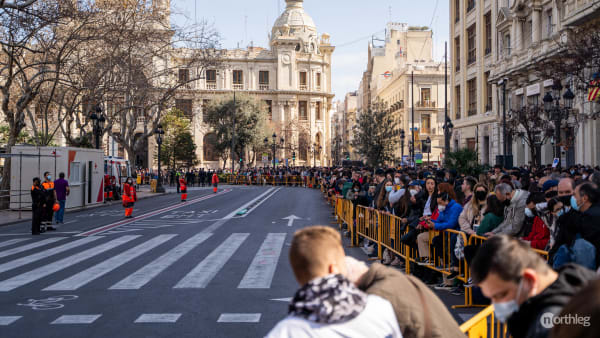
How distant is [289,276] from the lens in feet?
34.1

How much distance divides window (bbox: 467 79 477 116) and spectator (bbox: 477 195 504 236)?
36297 millimetres

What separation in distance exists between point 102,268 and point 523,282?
999 centimetres

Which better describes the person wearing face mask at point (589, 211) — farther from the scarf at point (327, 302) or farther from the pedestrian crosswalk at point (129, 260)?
the pedestrian crosswalk at point (129, 260)

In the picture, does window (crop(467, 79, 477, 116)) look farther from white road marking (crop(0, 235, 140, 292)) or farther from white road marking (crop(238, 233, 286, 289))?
white road marking (crop(0, 235, 140, 292))

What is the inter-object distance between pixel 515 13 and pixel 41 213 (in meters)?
29.3

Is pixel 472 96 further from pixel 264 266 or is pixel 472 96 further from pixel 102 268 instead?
pixel 102 268

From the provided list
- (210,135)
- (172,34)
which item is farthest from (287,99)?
(172,34)

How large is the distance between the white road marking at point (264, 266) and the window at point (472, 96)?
3134cm

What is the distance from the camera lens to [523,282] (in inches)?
104

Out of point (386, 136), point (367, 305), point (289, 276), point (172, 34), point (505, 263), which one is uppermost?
point (172, 34)

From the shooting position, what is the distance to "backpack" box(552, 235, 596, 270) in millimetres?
5312

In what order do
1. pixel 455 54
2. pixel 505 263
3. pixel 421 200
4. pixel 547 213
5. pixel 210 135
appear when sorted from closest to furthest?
pixel 505 263 < pixel 547 213 < pixel 421 200 < pixel 455 54 < pixel 210 135

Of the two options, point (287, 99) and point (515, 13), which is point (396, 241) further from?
point (287, 99)

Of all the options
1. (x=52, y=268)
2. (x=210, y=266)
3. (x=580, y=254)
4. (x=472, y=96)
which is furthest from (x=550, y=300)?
(x=472, y=96)
